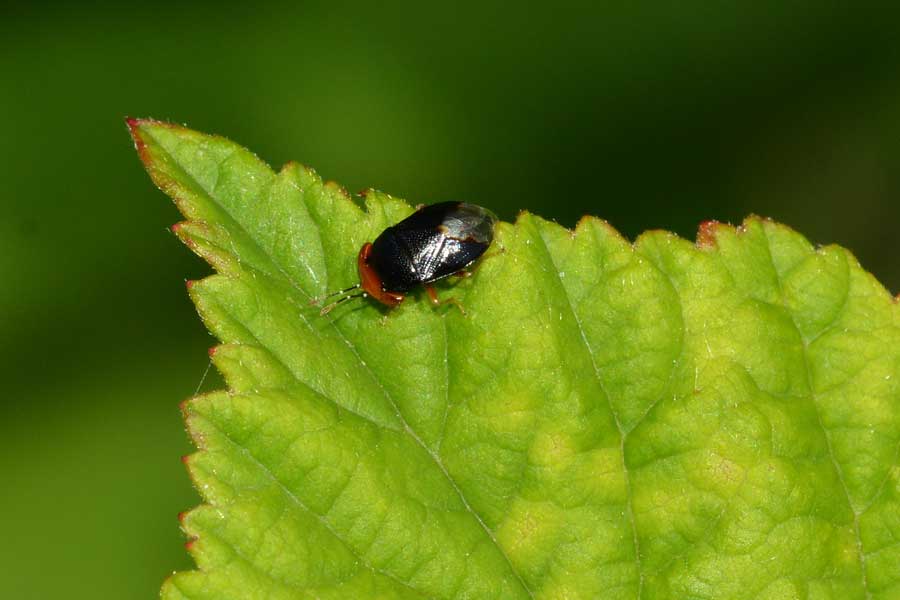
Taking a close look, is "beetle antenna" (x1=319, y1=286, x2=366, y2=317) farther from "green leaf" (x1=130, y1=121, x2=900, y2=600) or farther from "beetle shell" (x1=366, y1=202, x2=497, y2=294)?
"beetle shell" (x1=366, y1=202, x2=497, y2=294)

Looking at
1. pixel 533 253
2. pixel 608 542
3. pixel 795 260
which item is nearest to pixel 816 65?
pixel 795 260

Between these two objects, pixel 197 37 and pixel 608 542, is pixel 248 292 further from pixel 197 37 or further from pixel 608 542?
pixel 197 37

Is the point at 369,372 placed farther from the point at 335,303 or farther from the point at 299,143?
the point at 299,143

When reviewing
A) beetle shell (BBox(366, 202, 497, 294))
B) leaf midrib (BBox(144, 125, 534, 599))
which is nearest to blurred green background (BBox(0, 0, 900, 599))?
beetle shell (BBox(366, 202, 497, 294))

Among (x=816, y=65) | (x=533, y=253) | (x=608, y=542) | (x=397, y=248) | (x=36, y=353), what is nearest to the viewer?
(x=608, y=542)

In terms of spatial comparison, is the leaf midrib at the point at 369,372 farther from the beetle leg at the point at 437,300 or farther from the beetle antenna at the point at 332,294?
the beetle leg at the point at 437,300
